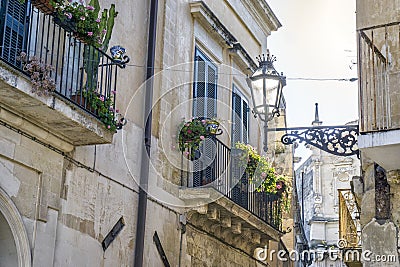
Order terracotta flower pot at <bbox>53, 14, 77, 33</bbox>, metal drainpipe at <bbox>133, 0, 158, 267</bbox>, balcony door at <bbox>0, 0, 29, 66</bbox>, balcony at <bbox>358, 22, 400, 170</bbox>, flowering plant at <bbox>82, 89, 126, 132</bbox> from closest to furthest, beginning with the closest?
balcony door at <bbox>0, 0, 29, 66</bbox>
balcony at <bbox>358, 22, 400, 170</bbox>
terracotta flower pot at <bbox>53, 14, 77, 33</bbox>
flowering plant at <bbox>82, 89, 126, 132</bbox>
metal drainpipe at <bbox>133, 0, 158, 267</bbox>

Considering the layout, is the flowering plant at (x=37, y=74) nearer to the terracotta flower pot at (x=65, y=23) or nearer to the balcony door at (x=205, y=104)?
the terracotta flower pot at (x=65, y=23)

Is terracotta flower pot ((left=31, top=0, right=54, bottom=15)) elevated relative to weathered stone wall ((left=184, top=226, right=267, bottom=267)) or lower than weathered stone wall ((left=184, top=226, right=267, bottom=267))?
elevated

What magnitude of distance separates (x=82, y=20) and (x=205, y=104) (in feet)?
16.7

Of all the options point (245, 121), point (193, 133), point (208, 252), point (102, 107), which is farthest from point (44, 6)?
point (245, 121)

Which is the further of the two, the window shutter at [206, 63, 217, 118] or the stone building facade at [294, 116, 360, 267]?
the stone building facade at [294, 116, 360, 267]

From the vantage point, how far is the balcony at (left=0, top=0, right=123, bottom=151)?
8609 millimetres

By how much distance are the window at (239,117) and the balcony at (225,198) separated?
1.28 meters

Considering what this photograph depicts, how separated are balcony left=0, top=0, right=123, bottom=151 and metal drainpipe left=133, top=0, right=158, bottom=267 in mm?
1722

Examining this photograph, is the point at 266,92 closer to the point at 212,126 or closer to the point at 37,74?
the point at 37,74

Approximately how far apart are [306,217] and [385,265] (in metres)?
31.8

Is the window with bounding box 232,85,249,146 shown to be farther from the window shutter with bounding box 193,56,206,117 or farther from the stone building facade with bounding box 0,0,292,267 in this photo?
the window shutter with bounding box 193,56,206,117

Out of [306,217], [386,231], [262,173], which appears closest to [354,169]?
[306,217]

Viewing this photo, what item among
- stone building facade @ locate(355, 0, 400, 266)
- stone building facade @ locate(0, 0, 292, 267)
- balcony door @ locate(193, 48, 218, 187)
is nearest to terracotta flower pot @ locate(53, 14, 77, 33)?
stone building facade @ locate(0, 0, 292, 267)

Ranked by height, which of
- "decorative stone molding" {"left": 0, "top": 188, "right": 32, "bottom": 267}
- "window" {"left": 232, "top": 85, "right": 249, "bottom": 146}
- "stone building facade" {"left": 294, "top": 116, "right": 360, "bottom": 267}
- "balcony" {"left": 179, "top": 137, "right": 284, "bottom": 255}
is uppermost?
"stone building facade" {"left": 294, "top": 116, "right": 360, "bottom": 267}
